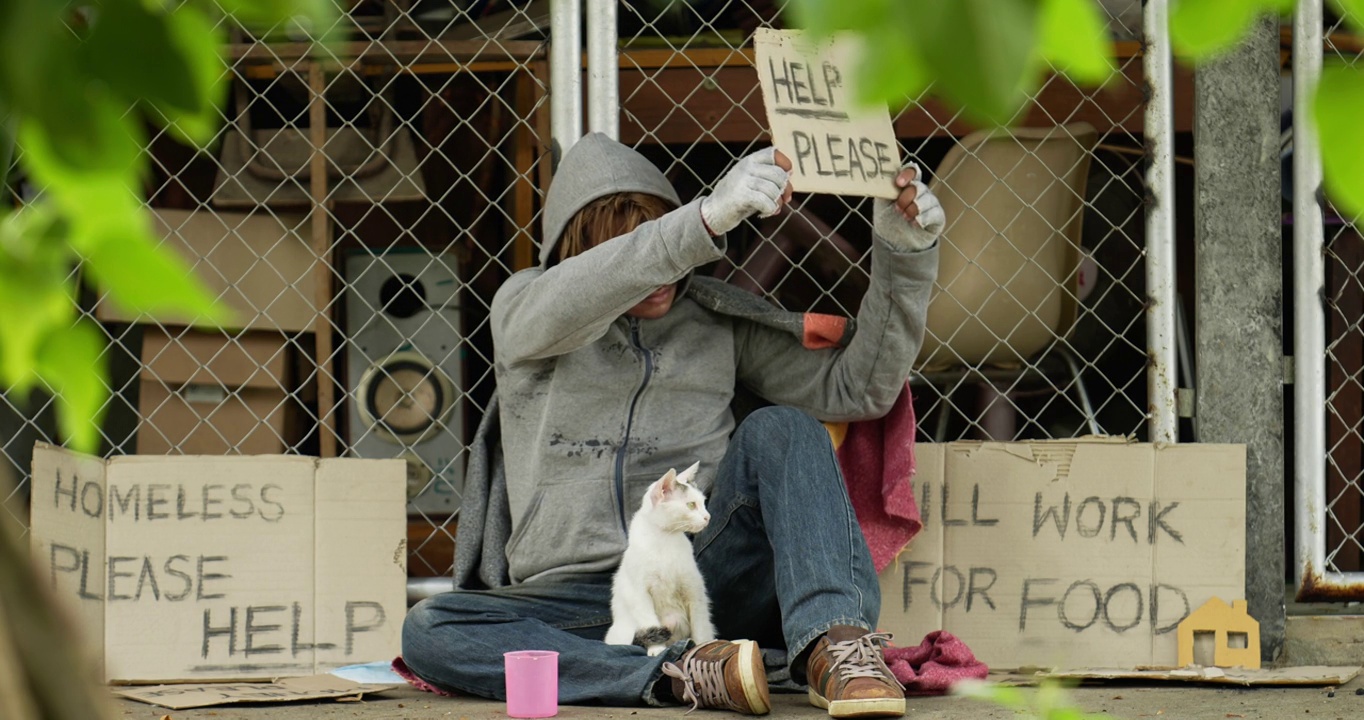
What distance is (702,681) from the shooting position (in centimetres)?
239

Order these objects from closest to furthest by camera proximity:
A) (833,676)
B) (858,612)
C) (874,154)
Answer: (833,676) → (858,612) → (874,154)

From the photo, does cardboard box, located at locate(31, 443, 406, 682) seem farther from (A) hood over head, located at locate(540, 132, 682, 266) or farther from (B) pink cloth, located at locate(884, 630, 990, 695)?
(B) pink cloth, located at locate(884, 630, 990, 695)

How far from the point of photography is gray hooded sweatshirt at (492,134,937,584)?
107 inches

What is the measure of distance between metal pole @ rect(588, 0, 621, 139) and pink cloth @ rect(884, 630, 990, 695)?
4.05 feet

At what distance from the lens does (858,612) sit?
96.8 inches

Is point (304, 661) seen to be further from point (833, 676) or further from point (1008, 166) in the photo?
point (1008, 166)

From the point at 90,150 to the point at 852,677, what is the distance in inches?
71.8

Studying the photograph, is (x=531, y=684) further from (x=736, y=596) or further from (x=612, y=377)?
(x=612, y=377)

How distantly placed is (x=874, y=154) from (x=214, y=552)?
4.98 feet

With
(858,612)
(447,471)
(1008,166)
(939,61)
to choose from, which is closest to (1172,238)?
(1008,166)

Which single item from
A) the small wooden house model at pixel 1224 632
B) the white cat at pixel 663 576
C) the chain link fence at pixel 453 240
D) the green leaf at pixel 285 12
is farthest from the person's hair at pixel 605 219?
the green leaf at pixel 285 12

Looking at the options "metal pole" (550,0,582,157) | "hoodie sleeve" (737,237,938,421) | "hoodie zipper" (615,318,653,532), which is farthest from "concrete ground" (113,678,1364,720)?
"metal pole" (550,0,582,157)

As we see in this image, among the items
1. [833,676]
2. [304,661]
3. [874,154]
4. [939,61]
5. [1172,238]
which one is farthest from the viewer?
[1172,238]

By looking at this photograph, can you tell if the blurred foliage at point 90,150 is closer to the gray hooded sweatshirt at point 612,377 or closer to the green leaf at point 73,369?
the green leaf at point 73,369
